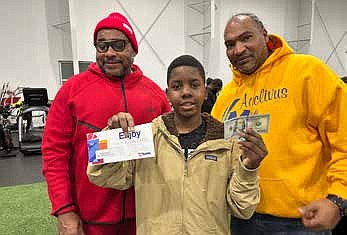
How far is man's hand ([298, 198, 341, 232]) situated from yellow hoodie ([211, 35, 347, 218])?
0.08 metres

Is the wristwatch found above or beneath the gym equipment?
above

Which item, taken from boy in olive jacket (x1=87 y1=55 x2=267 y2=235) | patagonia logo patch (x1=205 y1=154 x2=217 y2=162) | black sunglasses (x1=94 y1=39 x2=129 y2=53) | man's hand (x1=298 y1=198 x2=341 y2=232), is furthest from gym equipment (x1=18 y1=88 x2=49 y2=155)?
man's hand (x1=298 y1=198 x2=341 y2=232)

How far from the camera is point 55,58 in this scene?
356 inches

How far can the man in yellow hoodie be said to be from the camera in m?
1.13

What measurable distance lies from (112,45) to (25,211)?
259 centimetres

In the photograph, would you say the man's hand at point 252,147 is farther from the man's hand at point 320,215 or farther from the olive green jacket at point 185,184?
the man's hand at point 320,215

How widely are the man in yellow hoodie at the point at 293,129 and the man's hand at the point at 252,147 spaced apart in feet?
0.75

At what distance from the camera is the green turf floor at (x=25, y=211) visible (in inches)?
112

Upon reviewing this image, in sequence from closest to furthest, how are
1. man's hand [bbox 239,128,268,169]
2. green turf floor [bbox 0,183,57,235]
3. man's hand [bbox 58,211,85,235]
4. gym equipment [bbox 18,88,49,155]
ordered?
man's hand [bbox 239,128,268,169]
man's hand [bbox 58,211,85,235]
green turf floor [bbox 0,183,57,235]
gym equipment [bbox 18,88,49,155]

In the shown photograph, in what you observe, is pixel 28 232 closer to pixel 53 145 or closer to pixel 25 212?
pixel 25 212

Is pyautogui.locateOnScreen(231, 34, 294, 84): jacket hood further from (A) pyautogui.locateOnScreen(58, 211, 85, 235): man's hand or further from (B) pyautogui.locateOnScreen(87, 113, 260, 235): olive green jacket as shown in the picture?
(A) pyautogui.locateOnScreen(58, 211, 85, 235): man's hand

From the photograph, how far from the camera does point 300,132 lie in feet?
3.97

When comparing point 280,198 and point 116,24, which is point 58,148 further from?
point 280,198

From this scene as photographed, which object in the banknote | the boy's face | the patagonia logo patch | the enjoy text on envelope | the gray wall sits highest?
the gray wall
